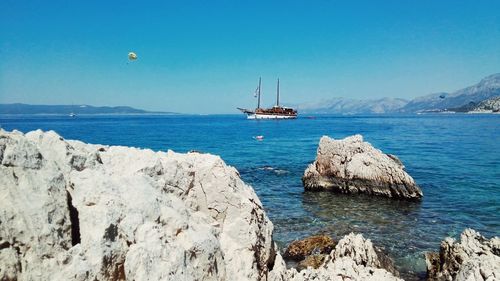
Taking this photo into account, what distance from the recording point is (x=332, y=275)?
9.12m

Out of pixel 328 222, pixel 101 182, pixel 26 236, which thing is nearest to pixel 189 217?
pixel 101 182

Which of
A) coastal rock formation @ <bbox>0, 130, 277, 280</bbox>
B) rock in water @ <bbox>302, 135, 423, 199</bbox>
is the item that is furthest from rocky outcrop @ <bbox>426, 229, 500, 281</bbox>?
rock in water @ <bbox>302, 135, 423, 199</bbox>

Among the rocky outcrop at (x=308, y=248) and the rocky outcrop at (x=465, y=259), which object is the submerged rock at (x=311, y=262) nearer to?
the rocky outcrop at (x=308, y=248)

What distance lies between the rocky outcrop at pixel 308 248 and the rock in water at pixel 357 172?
39.7ft

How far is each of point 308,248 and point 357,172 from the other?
13.5 metres

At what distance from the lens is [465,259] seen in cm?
1164

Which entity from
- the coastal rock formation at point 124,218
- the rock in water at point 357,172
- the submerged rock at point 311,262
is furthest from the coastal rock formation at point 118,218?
the rock in water at point 357,172

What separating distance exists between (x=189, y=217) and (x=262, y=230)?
208 cm

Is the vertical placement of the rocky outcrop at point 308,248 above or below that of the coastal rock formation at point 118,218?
below

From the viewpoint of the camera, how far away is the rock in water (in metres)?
26.7

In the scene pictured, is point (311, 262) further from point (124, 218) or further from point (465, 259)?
point (124, 218)

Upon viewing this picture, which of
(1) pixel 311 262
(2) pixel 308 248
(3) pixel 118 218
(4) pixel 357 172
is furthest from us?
(4) pixel 357 172

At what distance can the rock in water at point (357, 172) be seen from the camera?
26.7 m

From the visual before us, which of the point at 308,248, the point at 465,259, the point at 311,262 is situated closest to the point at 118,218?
the point at 311,262
